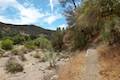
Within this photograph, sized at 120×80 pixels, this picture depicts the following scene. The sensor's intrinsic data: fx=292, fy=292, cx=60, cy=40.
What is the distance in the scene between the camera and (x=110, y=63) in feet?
47.2

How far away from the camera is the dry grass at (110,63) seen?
508 inches

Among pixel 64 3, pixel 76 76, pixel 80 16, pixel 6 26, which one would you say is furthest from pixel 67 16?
pixel 6 26

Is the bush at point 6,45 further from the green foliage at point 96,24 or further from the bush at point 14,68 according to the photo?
the bush at point 14,68

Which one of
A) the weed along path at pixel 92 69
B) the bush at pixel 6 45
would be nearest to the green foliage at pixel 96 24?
the weed along path at pixel 92 69

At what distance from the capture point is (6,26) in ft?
282

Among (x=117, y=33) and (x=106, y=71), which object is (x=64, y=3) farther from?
(x=106, y=71)

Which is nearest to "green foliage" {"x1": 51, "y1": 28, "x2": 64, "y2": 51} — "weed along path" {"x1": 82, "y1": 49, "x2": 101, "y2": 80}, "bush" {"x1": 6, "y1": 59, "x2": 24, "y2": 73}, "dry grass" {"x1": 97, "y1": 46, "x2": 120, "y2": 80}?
"bush" {"x1": 6, "y1": 59, "x2": 24, "y2": 73}

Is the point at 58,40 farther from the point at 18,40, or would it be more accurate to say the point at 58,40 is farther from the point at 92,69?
the point at 92,69

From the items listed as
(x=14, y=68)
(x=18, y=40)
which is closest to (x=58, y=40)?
(x=14, y=68)

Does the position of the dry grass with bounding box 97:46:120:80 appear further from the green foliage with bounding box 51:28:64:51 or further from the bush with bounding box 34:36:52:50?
the green foliage with bounding box 51:28:64:51

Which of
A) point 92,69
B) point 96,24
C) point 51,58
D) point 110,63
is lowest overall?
point 51,58

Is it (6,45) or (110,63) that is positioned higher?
(6,45)

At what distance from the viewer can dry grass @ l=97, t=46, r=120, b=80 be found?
12.9 metres

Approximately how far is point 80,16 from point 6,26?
204 feet
